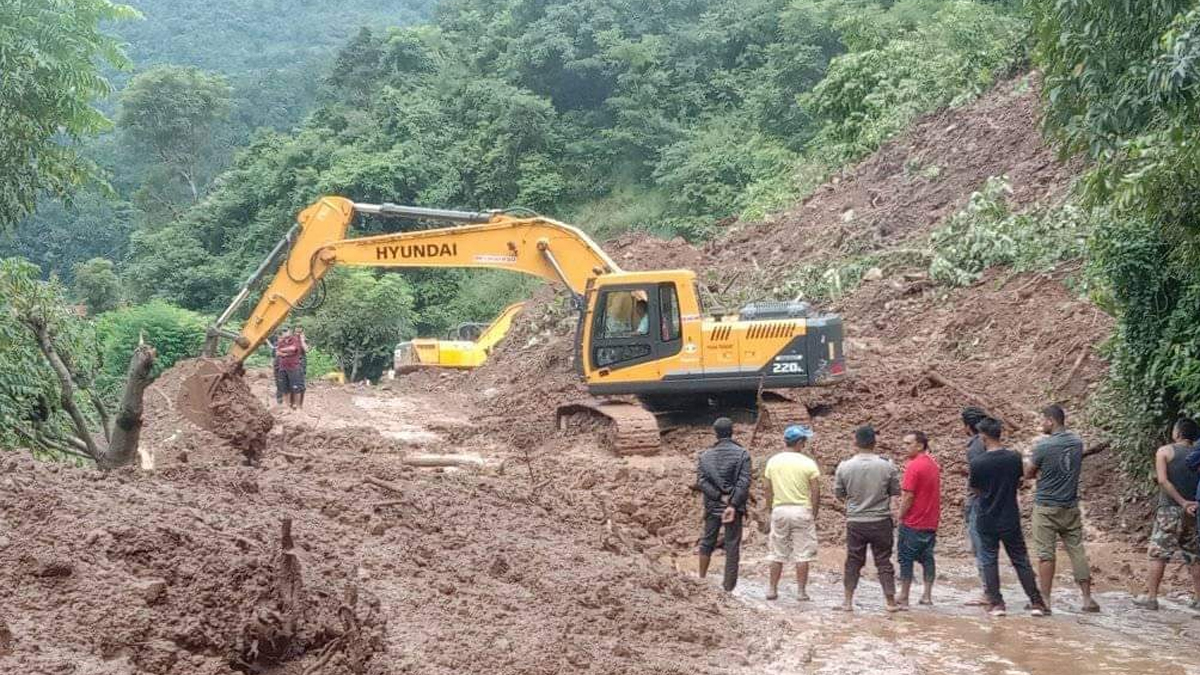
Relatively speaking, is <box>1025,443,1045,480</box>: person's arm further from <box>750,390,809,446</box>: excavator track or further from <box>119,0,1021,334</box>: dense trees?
<box>119,0,1021,334</box>: dense trees

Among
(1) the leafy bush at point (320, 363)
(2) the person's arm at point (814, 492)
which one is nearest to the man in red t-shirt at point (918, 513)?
(2) the person's arm at point (814, 492)

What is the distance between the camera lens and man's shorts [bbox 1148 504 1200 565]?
10352mm

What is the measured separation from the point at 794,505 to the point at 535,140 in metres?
42.9

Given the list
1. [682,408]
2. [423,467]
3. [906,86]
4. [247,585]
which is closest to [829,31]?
[906,86]

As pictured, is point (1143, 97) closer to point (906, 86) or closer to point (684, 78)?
point (906, 86)

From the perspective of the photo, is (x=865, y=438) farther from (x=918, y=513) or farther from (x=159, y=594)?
(x=159, y=594)

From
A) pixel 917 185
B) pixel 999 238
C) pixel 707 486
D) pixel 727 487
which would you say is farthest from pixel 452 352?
pixel 727 487

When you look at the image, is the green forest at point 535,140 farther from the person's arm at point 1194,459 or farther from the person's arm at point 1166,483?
the person's arm at point 1194,459

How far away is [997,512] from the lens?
10297mm

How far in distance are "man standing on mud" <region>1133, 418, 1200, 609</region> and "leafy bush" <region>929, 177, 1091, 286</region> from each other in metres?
10.6

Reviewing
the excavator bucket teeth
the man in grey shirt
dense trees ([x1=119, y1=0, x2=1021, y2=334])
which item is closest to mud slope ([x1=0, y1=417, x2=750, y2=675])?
the man in grey shirt

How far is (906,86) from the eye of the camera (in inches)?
1309

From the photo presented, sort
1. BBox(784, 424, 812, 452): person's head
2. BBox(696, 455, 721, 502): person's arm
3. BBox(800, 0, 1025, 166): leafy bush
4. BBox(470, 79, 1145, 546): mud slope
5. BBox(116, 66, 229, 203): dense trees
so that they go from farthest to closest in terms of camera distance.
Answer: BBox(116, 66, 229, 203): dense trees < BBox(800, 0, 1025, 166): leafy bush < BBox(470, 79, 1145, 546): mud slope < BBox(696, 455, 721, 502): person's arm < BBox(784, 424, 812, 452): person's head

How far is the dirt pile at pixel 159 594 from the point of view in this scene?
19.3 ft
